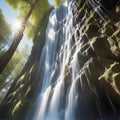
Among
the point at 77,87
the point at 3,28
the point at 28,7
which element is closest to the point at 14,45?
the point at 28,7

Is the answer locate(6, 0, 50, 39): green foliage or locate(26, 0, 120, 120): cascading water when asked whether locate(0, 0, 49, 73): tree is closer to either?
Answer: locate(6, 0, 50, 39): green foliage

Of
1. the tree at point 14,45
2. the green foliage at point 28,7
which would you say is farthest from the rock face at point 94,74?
the green foliage at point 28,7

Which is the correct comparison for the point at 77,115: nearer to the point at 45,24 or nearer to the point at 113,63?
the point at 113,63

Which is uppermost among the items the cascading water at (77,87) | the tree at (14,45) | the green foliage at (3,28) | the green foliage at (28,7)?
the green foliage at (3,28)

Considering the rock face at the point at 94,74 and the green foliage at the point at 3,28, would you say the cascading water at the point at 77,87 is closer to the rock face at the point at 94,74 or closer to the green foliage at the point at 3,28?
the rock face at the point at 94,74

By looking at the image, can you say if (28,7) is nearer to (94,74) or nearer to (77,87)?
(77,87)

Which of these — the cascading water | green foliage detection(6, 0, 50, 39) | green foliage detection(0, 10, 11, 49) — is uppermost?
green foliage detection(0, 10, 11, 49)

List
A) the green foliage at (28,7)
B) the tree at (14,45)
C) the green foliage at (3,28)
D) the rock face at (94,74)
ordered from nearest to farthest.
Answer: the rock face at (94,74) < the tree at (14,45) < the green foliage at (28,7) < the green foliage at (3,28)

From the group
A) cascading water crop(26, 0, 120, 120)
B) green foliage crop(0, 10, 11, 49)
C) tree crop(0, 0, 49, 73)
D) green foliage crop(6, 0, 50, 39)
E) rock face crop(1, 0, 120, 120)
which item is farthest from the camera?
green foliage crop(0, 10, 11, 49)

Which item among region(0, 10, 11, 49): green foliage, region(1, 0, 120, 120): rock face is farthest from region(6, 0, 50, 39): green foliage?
region(0, 10, 11, 49): green foliage

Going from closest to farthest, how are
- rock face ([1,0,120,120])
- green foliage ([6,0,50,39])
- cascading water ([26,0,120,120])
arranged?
rock face ([1,0,120,120]) < cascading water ([26,0,120,120]) < green foliage ([6,0,50,39])

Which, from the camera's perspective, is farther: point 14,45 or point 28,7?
point 28,7

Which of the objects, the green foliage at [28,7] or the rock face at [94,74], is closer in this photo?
the rock face at [94,74]

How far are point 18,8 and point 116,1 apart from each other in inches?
262
